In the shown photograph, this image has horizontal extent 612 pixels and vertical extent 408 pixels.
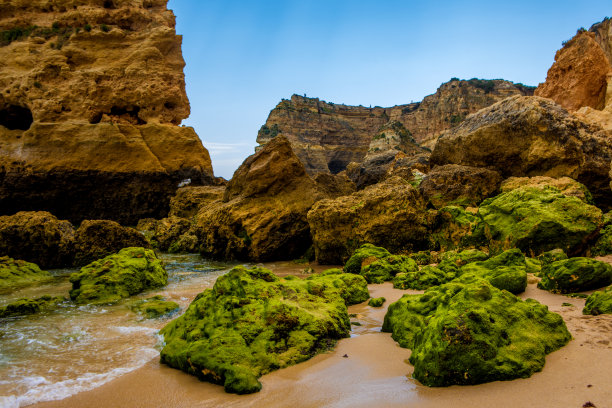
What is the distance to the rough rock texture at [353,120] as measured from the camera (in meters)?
54.9

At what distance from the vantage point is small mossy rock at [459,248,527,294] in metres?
3.98

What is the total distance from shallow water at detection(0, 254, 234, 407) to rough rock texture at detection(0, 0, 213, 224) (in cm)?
1093

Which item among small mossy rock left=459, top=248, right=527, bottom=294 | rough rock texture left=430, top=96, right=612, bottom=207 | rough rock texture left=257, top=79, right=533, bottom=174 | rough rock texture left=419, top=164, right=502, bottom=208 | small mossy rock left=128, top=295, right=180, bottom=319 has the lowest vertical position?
small mossy rock left=128, top=295, right=180, bottom=319

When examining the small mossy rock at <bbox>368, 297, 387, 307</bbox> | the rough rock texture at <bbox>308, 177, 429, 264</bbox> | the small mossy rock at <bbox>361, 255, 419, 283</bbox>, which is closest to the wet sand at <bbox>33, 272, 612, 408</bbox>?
the small mossy rock at <bbox>368, 297, 387, 307</bbox>

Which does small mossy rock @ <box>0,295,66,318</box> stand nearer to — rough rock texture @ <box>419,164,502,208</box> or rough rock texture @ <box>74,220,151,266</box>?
rough rock texture @ <box>74,220,151,266</box>

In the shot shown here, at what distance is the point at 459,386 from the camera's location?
230 cm

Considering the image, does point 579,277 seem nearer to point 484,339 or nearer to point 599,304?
point 599,304

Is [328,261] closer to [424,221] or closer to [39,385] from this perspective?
[424,221]

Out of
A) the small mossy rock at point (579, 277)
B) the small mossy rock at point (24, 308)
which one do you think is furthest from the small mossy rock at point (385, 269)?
the small mossy rock at point (24, 308)

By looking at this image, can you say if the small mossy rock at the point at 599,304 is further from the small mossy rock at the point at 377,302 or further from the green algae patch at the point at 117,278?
the green algae patch at the point at 117,278

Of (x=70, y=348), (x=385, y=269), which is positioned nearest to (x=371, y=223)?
(x=385, y=269)

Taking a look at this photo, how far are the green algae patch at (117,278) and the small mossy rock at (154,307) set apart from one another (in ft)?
1.88

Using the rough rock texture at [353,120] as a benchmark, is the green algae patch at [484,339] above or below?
below

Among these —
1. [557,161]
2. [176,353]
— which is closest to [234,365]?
[176,353]
